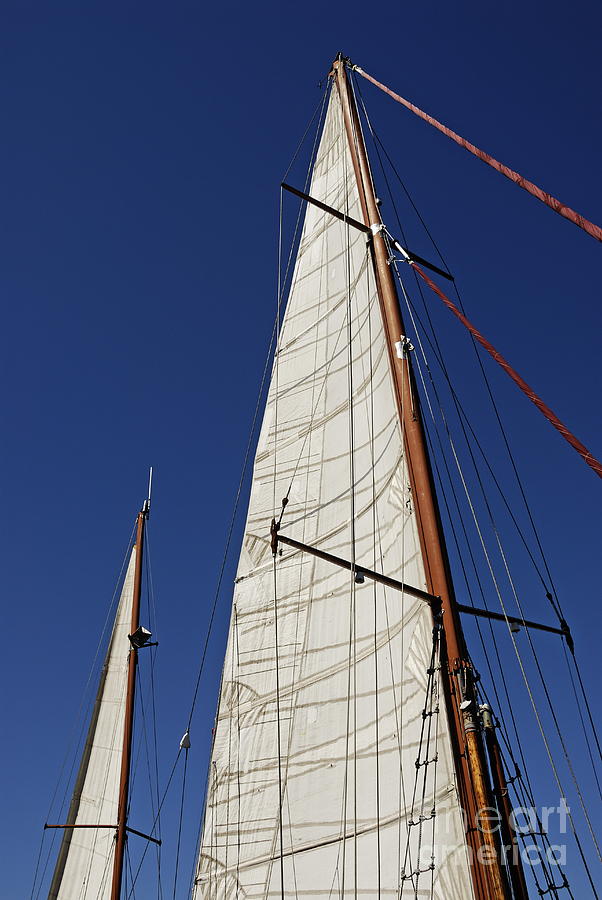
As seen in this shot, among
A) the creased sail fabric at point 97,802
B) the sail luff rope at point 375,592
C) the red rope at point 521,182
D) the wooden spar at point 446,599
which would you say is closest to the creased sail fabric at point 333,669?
the sail luff rope at point 375,592

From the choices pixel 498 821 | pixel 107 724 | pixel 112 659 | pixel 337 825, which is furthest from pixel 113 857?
pixel 498 821

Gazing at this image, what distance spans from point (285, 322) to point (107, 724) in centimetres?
1056

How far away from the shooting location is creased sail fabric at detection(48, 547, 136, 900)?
16.4 m

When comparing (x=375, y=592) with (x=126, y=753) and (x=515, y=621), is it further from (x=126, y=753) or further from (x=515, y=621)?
(x=126, y=753)

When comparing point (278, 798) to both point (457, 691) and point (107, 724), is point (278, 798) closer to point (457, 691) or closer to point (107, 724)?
point (457, 691)

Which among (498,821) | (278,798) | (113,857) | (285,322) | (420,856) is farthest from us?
(113,857)

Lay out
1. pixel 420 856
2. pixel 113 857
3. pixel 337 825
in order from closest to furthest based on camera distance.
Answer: pixel 420 856
pixel 337 825
pixel 113 857

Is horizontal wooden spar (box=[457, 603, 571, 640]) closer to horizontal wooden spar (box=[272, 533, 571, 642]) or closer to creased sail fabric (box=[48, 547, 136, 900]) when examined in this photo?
horizontal wooden spar (box=[272, 533, 571, 642])

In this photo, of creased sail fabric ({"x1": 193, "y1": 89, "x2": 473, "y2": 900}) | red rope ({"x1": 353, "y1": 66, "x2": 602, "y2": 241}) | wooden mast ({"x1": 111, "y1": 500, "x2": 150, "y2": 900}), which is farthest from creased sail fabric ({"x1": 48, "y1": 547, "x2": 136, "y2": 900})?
red rope ({"x1": 353, "y1": 66, "x2": 602, "y2": 241})

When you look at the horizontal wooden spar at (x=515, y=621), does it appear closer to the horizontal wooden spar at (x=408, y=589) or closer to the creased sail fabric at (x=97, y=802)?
the horizontal wooden spar at (x=408, y=589)

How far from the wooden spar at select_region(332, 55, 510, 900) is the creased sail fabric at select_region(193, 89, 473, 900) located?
0.15m

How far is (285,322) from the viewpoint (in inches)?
547

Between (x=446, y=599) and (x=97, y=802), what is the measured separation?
13.1 meters

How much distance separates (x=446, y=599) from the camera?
299 inches
